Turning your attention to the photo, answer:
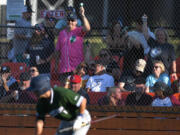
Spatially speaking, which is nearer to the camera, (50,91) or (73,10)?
(50,91)

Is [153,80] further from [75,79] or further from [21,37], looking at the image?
[21,37]

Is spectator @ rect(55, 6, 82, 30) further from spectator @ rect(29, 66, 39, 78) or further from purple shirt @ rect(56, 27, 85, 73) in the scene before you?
spectator @ rect(29, 66, 39, 78)

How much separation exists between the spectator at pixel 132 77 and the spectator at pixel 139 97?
98mm

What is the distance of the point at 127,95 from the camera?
8211 millimetres

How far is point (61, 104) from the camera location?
5973 mm

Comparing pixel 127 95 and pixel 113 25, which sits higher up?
pixel 113 25

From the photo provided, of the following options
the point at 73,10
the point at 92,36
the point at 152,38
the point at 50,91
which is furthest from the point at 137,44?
the point at 50,91

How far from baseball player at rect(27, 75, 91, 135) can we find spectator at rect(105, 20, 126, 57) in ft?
8.40

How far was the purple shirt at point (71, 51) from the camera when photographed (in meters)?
8.38

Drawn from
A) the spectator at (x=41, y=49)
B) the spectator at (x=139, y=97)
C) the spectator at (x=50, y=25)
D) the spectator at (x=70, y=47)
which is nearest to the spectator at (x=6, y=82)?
the spectator at (x=41, y=49)

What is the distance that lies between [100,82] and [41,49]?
128 centimetres

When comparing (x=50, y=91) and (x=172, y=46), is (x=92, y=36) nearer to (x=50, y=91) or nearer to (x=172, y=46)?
(x=172, y=46)

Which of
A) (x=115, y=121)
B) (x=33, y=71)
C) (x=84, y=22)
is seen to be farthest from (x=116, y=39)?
(x=33, y=71)

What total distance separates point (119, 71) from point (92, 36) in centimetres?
80
